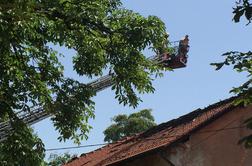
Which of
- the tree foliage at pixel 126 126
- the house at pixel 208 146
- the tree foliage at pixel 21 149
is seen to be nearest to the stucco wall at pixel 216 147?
the house at pixel 208 146

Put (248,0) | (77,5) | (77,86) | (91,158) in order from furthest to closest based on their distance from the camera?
(91,158) < (77,86) < (77,5) < (248,0)

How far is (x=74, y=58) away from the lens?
1358 cm

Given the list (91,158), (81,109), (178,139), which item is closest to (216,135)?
(178,139)

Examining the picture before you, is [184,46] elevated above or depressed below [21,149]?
above

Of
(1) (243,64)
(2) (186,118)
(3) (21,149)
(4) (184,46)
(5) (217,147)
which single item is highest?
(4) (184,46)

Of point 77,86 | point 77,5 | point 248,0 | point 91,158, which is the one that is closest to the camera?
point 248,0

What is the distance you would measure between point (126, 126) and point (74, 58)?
20.5 meters

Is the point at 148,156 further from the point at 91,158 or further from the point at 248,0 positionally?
the point at 248,0

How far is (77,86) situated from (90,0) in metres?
2.04

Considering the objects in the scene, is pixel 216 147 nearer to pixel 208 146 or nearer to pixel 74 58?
pixel 208 146

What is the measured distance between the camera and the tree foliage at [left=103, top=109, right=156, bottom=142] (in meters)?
33.4

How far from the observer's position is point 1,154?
477 inches

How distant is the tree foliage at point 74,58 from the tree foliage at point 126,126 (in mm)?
20024

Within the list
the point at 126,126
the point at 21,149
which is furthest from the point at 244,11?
the point at 126,126
